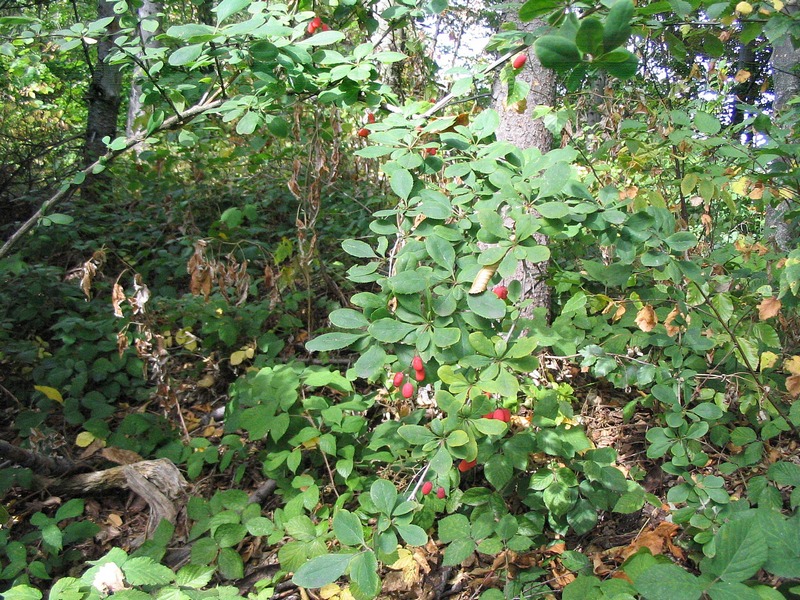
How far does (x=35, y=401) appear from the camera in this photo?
9.95ft

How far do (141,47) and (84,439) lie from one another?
200 cm

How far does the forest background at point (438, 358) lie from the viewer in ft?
4.03

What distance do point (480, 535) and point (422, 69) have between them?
11.2ft

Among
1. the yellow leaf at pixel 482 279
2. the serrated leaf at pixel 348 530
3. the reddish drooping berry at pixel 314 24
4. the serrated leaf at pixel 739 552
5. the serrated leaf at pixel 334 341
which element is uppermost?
the reddish drooping berry at pixel 314 24

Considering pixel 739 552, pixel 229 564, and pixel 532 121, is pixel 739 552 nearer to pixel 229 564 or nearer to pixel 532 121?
pixel 229 564

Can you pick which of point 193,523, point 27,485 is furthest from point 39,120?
point 193,523

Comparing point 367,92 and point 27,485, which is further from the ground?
point 367,92

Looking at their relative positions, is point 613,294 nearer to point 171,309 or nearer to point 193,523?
point 193,523

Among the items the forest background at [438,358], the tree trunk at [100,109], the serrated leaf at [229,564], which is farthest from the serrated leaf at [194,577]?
the tree trunk at [100,109]

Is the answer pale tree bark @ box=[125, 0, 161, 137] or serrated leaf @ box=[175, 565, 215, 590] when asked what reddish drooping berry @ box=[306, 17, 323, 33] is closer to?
pale tree bark @ box=[125, 0, 161, 137]

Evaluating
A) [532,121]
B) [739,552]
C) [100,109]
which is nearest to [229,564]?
[739,552]

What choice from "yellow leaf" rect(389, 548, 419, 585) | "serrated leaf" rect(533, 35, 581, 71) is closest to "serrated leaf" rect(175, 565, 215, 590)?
"yellow leaf" rect(389, 548, 419, 585)

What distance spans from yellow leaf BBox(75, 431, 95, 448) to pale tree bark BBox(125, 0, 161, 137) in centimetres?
159

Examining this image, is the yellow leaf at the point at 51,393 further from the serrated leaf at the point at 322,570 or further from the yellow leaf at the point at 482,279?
the yellow leaf at the point at 482,279
